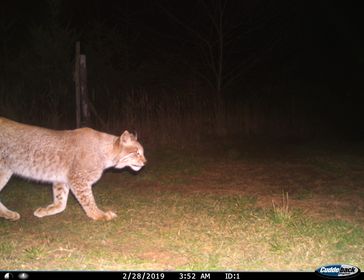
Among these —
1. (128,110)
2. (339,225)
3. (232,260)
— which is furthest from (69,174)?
(128,110)

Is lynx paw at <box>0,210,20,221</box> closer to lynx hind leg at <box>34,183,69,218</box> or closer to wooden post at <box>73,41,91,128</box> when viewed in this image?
lynx hind leg at <box>34,183,69,218</box>

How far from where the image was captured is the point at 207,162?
11164 millimetres

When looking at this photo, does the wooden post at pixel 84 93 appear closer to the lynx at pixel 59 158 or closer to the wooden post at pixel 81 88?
the wooden post at pixel 81 88

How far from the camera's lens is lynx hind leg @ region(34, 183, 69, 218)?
694cm

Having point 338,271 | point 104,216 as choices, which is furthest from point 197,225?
point 338,271

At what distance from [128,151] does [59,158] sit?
922 mm

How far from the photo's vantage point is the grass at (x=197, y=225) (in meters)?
5.12

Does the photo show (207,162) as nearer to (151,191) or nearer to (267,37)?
(151,191)

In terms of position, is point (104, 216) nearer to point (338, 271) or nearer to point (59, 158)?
point (59, 158)

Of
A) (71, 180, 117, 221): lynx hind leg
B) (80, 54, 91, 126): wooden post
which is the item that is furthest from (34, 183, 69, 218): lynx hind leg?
(80, 54, 91, 126): wooden post

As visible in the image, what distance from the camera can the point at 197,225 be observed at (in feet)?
21.0

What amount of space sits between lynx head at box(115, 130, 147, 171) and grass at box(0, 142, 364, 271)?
66 cm

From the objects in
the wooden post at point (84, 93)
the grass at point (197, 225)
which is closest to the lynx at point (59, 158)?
the grass at point (197, 225)

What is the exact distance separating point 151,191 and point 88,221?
200cm
